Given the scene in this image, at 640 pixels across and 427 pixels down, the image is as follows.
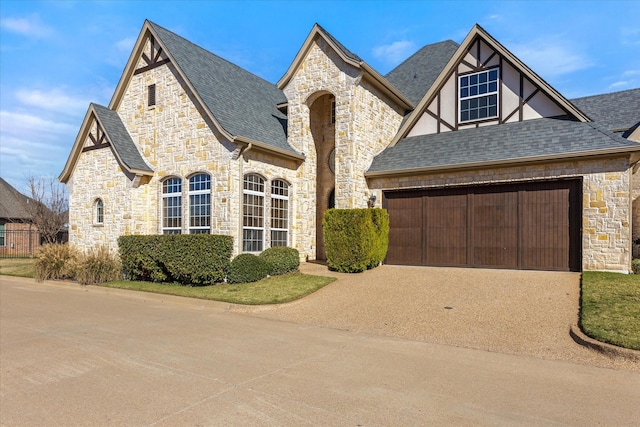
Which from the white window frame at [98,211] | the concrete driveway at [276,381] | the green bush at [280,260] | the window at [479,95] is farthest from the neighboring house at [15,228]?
the window at [479,95]

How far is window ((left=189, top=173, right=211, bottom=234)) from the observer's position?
15.1 meters

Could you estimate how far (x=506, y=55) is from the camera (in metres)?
14.9

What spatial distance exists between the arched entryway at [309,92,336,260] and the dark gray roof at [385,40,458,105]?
4212 mm

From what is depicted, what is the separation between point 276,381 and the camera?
520 cm

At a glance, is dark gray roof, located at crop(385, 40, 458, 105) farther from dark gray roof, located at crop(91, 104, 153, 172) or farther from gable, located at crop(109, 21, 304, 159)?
dark gray roof, located at crop(91, 104, 153, 172)

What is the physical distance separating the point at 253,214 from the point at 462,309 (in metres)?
8.52

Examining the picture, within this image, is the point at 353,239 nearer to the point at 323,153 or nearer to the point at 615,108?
the point at 323,153

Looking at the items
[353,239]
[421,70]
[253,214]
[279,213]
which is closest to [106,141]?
[253,214]

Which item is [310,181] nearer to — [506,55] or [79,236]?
[506,55]

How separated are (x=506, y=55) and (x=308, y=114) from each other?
777 centimetres

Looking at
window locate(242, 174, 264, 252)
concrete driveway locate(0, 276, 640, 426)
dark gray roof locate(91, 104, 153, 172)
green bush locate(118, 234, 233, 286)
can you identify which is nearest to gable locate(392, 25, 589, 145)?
window locate(242, 174, 264, 252)

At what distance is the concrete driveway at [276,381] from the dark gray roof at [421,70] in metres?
15.2

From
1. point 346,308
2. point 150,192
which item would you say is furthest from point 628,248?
point 150,192

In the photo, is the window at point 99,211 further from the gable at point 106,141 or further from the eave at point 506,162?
the eave at point 506,162
